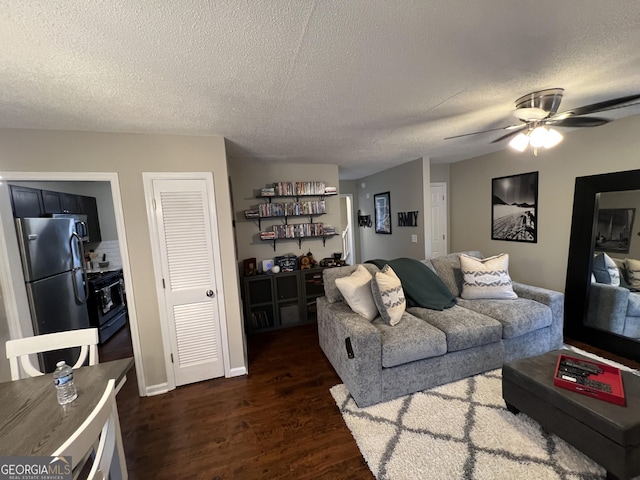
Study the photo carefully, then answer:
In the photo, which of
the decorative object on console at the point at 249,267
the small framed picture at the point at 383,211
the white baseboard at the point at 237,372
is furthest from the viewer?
the small framed picture at the point at 383,211

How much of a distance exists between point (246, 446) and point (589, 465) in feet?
6.81

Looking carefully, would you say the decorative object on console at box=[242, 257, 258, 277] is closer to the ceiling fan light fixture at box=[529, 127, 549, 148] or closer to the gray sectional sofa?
the gray sectional sofa

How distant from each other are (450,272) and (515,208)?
1600 millimetres

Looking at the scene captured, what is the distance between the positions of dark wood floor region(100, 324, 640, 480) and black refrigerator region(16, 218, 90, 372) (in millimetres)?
902

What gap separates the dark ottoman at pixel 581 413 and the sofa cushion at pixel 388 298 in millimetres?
849

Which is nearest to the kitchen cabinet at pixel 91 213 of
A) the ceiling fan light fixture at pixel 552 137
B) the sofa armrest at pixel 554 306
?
the ceiling fan light fixture at pixel 552 137

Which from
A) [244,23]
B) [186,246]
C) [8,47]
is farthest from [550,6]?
[186,246]

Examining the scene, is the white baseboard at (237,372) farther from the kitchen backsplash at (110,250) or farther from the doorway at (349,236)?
the doorway at (349,236)

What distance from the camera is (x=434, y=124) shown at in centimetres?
246

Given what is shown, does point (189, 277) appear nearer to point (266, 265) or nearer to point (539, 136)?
point (266, 265)

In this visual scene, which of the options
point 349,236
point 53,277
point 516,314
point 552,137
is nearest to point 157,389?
point 53,277

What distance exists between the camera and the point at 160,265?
7.88ft

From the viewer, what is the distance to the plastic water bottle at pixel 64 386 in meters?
1.20

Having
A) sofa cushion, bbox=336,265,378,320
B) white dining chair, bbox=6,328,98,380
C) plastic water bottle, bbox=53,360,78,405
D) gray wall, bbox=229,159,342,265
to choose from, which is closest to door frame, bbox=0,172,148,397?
white dining chair, bbox=6,328,98,380
